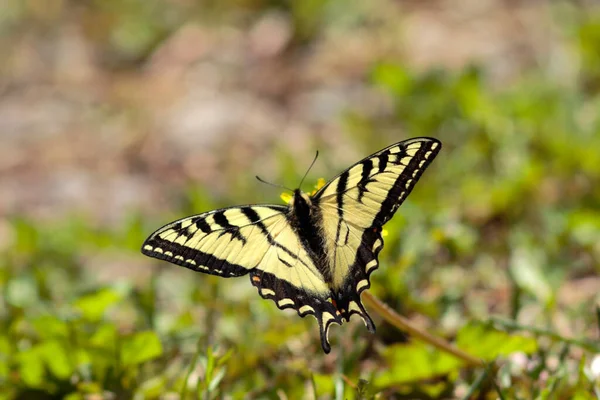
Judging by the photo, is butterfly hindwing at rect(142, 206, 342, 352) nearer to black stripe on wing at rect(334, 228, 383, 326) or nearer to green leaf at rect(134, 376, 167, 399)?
black stripe on wing at rect(334, 228, 383, 326)

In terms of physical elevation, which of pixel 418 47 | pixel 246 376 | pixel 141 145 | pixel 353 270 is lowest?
pixel 246 376

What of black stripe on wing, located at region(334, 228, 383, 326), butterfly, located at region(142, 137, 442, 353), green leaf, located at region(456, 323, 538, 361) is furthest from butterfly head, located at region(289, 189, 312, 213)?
green leaf, located at region(456, 323, 538, 361)

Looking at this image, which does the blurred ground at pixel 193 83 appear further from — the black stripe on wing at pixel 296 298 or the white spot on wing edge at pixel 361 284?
the white spot on wing edge at pixel 361 284

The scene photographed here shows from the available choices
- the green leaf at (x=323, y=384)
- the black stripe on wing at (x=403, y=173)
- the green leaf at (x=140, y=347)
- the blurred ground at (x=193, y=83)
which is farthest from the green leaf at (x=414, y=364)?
the blurred ground at (x=193, y=83)

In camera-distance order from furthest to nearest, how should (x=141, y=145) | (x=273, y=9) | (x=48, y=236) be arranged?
(x=273, y=9), (x=141, y=145), (x=48, y=236)

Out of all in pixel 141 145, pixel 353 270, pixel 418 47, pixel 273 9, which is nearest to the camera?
pixel 353 270

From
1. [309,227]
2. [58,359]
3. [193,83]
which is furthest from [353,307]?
[193,83]

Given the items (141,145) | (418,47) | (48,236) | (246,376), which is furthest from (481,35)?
(246,376)

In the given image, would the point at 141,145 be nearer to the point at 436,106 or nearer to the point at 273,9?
the point at 273,9
